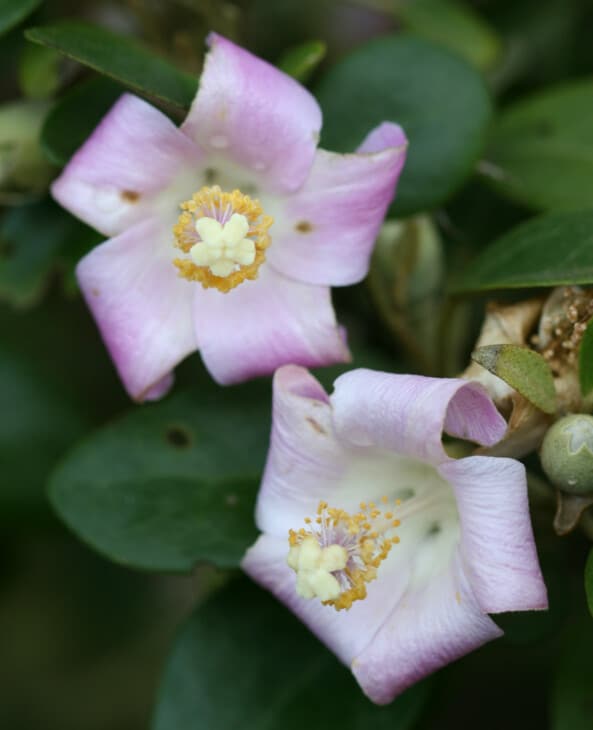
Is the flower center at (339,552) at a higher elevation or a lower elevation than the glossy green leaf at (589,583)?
lower

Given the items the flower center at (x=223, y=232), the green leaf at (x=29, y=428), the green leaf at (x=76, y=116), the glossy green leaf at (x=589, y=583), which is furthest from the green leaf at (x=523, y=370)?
the green leaf at (x=29, y=428)

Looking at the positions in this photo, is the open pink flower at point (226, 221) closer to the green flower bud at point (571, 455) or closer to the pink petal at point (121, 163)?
the pink petal at point (121, 163)

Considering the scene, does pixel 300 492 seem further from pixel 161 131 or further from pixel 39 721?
pixel 39 721

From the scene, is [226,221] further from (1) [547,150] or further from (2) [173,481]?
(1) [547,150]

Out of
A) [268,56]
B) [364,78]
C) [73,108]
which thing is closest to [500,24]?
[268,56]

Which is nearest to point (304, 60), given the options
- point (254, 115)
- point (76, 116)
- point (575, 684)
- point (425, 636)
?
point (254, 115)
